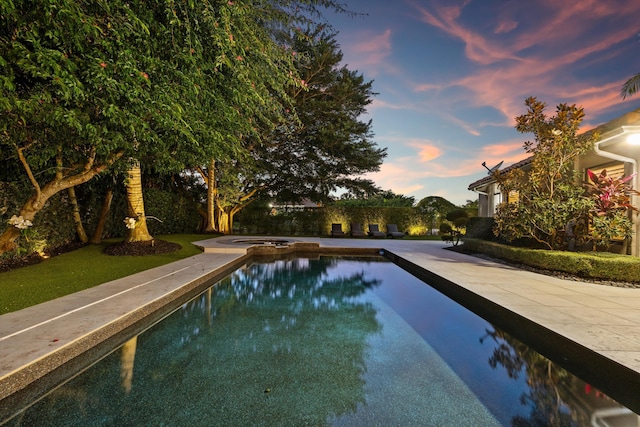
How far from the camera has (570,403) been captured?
2.66m

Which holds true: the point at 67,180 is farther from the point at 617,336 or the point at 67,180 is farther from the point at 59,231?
the point at 617,336

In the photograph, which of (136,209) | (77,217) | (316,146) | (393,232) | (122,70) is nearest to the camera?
(122,70)

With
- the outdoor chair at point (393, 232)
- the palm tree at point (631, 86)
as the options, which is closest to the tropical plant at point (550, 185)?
the palm tree at point (631, 86)

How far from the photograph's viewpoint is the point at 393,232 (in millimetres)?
19109

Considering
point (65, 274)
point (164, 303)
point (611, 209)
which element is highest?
point (611, 209)

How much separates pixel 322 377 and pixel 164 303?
10.4 ft

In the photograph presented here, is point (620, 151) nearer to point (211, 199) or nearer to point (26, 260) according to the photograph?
point (26, 260)

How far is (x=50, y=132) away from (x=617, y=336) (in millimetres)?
8986

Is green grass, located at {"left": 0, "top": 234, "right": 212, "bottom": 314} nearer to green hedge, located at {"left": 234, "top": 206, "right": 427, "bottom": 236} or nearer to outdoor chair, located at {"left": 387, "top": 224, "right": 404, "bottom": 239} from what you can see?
green hedge, located at {"left": 234, "top": 206, "right": 427, "bottom": 236}

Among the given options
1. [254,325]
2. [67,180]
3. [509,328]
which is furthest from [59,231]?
[509,328]

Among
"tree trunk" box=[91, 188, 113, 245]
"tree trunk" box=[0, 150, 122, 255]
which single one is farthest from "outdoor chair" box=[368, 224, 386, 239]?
"tree trunk" box=[0, 150, 122, 255]

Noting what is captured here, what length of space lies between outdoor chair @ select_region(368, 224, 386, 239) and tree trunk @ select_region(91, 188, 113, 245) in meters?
14.0

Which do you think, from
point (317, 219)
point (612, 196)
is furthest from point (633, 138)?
point (317, 219)

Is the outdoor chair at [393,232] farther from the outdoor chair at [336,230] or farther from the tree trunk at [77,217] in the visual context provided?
the tree trunk at [77,217]
